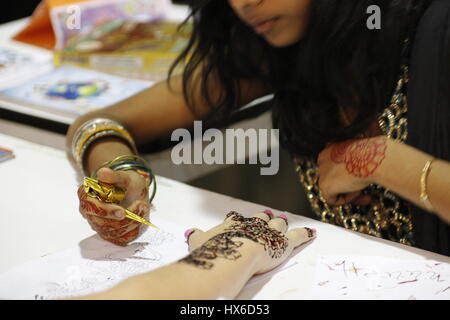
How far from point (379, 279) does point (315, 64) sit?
48 centimetres

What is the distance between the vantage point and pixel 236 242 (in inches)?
35.4

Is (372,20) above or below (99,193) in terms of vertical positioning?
above

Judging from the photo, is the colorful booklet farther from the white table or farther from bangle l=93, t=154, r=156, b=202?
bangle l=93, t=154, r=156, b=202

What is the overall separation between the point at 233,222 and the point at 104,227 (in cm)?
19

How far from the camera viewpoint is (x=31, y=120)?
1.50 metres

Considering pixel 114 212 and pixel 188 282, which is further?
pixel 114 212

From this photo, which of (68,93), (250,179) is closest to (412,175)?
(250,179)

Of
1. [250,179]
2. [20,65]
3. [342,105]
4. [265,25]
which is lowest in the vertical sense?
[250,179]

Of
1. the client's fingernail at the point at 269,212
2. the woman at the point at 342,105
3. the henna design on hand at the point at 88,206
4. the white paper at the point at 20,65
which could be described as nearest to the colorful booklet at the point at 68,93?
the white paper at the point at 20,65

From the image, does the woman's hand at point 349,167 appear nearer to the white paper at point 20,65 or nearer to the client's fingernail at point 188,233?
the client's fingernail at point 188,233

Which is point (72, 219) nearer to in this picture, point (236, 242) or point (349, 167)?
point (236, 242)

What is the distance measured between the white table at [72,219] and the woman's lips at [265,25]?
31 cm
